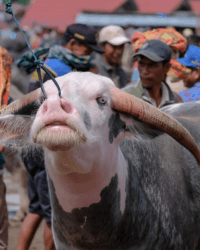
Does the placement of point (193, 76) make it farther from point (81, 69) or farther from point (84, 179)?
point (84, 179)

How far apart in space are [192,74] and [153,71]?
92 cm

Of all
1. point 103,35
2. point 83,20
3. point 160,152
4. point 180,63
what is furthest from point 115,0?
point 160,152

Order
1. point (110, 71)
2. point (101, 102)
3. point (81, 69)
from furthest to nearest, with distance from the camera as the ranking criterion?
point (110, 71)
point (81, 69)
point (101, 102)

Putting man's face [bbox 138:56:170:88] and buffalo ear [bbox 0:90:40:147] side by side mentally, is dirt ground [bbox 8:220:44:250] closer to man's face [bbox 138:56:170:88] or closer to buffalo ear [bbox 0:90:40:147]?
man's face [bbox 138:56:170:88]

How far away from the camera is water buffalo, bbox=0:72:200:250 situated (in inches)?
69.6

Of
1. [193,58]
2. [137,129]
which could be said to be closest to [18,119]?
[137,129]

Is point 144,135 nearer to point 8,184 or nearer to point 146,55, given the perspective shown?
point 146,55

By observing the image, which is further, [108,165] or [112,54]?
[112,54]

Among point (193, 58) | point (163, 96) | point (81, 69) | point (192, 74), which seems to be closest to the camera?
point (81, 69)

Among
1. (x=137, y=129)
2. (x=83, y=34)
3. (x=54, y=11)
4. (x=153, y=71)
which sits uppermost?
(x=54, y=11)

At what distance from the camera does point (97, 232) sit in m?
2.12

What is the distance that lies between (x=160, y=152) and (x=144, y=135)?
383 mm

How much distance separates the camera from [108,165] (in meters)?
2.04

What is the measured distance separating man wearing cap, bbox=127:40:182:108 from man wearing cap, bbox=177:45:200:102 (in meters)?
0.20
